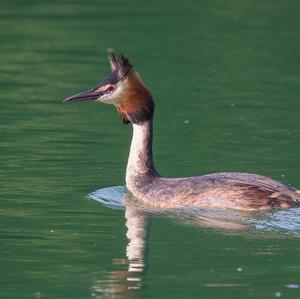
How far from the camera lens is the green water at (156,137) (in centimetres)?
1074

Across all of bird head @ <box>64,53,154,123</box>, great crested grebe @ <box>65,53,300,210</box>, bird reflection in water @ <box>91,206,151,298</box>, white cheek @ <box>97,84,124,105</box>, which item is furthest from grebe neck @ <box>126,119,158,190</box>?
bird reflection in water @ <box>91,206,151,298</box>

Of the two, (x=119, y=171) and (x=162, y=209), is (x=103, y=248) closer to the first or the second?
(x=162, y=209)

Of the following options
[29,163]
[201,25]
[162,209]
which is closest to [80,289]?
[162,209]

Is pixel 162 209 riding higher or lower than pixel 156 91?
lower

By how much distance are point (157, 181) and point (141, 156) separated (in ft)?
1.63

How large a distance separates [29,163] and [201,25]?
999cm

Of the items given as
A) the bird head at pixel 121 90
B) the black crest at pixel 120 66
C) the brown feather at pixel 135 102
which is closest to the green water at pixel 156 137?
the brown feather at pixel 135 102

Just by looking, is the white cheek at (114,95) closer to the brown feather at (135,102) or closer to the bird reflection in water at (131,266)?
the brown feather at (135,102)

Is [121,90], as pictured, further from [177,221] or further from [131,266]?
[131,266]

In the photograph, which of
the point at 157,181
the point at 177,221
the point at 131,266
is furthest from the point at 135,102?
the point at 131,266

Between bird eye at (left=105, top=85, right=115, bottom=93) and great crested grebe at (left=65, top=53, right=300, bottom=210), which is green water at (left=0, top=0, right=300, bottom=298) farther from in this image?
bird eye at (left=105, top=85, right=115, bottom=93)

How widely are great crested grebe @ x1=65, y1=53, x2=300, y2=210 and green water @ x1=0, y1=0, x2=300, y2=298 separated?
1.13ft

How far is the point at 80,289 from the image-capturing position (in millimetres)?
10227

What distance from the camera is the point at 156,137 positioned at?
53.6ft
